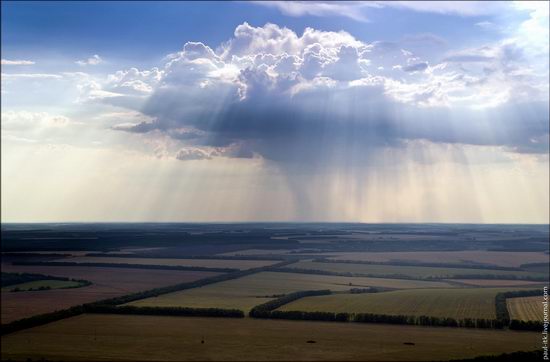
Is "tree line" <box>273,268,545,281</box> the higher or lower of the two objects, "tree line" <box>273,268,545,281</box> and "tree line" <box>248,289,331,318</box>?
the higher

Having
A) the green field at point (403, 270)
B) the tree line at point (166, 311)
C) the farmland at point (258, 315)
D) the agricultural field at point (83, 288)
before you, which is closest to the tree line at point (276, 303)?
the farmland at point (258, 315)

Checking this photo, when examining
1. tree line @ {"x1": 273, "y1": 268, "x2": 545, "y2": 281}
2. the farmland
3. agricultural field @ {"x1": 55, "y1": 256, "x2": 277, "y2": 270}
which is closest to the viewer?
the farmland

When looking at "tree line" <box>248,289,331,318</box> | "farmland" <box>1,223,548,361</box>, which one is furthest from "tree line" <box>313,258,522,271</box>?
"tree line" <box>248,289,331,318</box>

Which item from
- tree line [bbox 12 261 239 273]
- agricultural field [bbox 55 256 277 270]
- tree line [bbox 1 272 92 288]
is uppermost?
agricultural field [bbox 55 256 277 270]

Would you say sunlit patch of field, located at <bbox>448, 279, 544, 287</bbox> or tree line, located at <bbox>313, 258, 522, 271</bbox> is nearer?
sunlit patch of field, located at <bbox>448, 279, 544, 287</bbox>

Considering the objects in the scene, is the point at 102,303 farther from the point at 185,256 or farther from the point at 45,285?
the point at 185,256

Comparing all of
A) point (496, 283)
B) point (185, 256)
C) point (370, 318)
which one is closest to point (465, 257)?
point (496, 283)

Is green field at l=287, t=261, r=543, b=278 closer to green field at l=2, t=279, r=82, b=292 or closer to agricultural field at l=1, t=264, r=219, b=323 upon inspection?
Result: agricultural field at l=1, t=264, r=219, b=323
